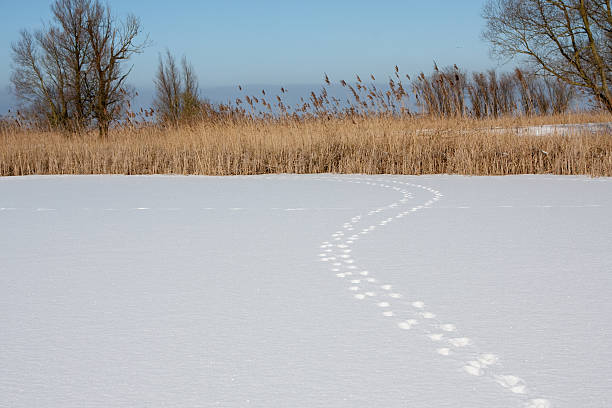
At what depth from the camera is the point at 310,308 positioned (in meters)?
2.30

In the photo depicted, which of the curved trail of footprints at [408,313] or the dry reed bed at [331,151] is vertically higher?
the dry reed bed at [331,151]

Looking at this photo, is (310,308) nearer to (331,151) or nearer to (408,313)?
(408,313)

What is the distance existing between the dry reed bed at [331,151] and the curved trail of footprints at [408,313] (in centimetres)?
359

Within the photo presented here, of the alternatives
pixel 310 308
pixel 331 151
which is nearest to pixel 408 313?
pixel 310 308

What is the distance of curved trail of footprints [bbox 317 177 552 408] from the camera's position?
168 cm

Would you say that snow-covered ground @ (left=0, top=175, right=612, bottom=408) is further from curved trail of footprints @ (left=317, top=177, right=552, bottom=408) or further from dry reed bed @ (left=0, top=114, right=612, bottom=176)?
dry reed bed @ (left=0, top=114, right=612, bottom=176)

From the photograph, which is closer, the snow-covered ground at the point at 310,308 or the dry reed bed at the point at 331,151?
the snow-covered ground at the point at 310,308

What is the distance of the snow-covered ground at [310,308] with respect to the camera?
1.65m

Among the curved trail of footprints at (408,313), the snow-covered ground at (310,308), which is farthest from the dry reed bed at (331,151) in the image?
the curved trail of footprints at (408,313)

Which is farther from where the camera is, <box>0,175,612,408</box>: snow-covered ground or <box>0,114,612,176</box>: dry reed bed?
<box>0,114,612,176</box>: dry reed bed

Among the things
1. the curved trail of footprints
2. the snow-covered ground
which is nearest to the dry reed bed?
the snow-covered ground

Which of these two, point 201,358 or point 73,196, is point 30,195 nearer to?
point 73,196

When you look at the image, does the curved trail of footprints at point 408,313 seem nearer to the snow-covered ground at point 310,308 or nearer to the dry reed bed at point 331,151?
the snow-covered ground at point 310,308

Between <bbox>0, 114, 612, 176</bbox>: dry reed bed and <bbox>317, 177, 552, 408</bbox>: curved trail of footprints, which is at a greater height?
<bbox>0, 114, 612, 176</bbox>: dry reed bed
